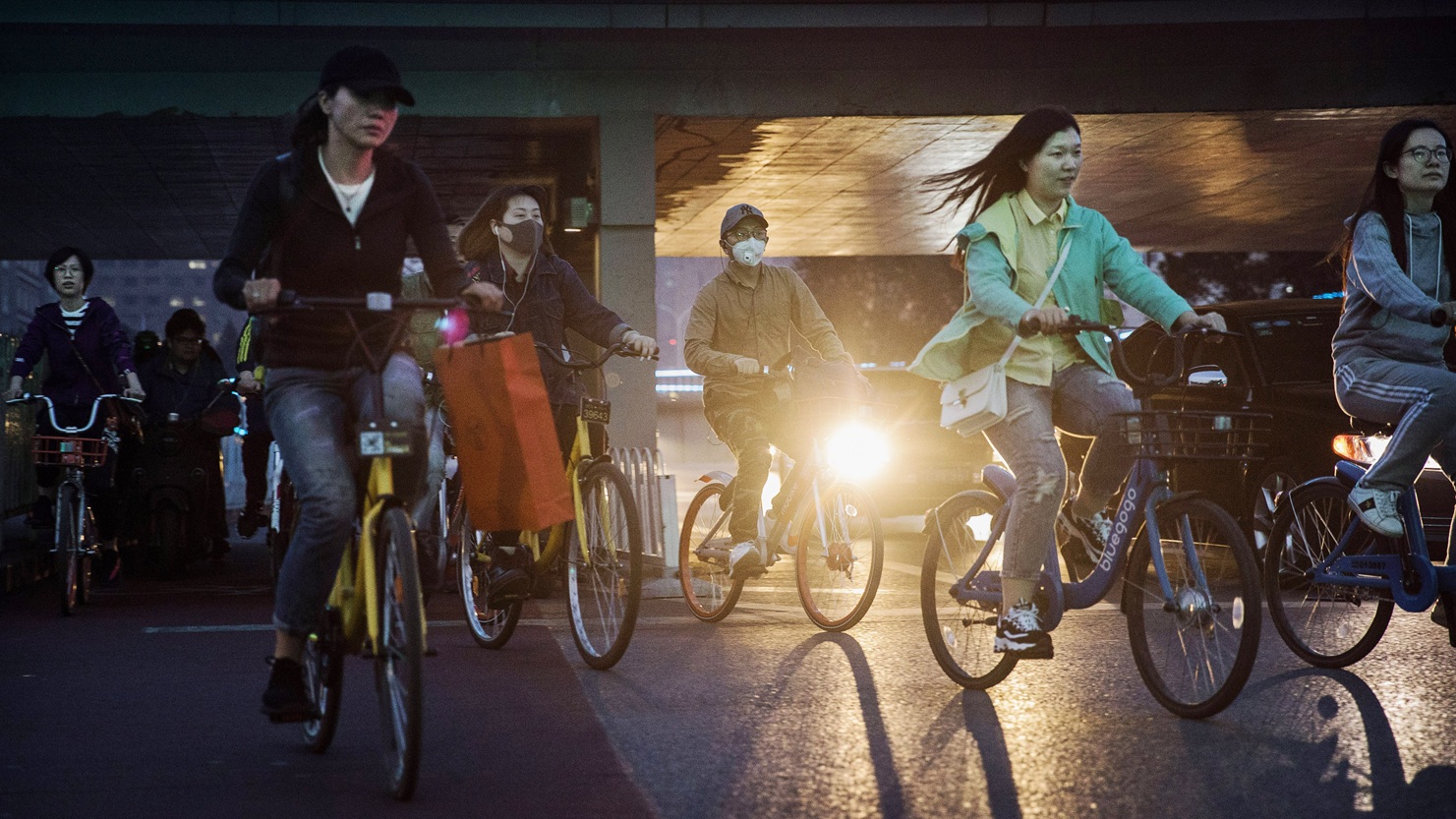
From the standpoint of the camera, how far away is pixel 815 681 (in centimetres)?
634

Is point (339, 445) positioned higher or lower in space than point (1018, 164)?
lower

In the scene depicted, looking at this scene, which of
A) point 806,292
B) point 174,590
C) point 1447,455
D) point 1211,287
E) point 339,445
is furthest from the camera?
point 1211,287

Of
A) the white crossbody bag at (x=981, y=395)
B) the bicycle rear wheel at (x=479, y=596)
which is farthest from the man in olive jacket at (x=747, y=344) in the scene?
the white crossbody bag at (x=981, y=395)

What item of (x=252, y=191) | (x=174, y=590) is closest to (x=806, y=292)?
(x=252, y=191)

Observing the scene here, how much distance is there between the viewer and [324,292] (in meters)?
5.02

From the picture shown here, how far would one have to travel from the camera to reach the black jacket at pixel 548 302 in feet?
24.6

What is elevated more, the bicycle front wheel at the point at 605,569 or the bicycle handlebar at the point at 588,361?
the bicycle handlebar at the point at 588,361

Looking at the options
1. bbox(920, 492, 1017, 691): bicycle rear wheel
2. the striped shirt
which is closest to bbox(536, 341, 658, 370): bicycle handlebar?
bbox(920, 492, 1017, 691): bicycle rear wheel

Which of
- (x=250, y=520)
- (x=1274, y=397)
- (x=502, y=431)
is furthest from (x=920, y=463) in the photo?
(x=502, y=431)

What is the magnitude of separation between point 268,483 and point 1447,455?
10563 mm

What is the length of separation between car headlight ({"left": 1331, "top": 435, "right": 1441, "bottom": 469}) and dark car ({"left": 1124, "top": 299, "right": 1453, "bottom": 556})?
8 centimetres

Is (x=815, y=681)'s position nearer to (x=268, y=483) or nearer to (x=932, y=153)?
(x=268, y=483)

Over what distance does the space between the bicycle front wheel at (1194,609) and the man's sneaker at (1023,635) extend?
0.31 meters

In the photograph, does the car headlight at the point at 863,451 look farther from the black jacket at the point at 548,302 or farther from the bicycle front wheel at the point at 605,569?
the bicycle front wheel at the point at 605,569
